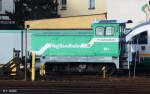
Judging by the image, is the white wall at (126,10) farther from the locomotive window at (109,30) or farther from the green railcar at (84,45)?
the locomotive window at (109,30)

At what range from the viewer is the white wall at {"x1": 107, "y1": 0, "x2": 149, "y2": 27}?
155 ft

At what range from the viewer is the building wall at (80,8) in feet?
186

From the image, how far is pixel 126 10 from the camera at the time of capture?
158 feet

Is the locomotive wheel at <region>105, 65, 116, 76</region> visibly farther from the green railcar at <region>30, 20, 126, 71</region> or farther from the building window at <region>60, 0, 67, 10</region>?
the building window at <region>60, 0, 67, 10</region>

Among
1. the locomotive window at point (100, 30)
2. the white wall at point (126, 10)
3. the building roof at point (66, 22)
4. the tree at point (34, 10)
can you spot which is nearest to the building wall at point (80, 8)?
the tree at point (34, 10)

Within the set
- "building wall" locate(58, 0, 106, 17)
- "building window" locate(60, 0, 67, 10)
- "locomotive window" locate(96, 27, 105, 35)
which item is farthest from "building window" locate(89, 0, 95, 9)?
"locomotive window" locate(96, 27, 105, 35)

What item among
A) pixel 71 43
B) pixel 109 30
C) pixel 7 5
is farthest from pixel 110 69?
pixel 7 5

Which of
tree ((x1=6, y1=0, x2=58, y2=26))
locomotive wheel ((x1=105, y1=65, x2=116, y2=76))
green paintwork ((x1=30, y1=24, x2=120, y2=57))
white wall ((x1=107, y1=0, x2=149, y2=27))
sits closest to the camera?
locomotive wheel ((x1=105, y1=65, x2=116, y2=76))

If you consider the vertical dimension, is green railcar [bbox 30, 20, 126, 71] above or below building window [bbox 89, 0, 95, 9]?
below

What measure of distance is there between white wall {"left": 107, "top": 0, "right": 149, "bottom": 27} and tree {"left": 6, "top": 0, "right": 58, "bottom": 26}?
35.4ft

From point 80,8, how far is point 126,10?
467 inches

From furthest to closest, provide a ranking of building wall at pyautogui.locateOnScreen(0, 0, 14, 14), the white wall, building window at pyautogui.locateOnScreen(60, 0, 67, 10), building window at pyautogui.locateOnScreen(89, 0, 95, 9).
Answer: building wall at pyautogui.locateOnScreen(0, 0, 14, 14) → building window at pyautogui.locateOnScreen(60, 0, 67, 10) → building window at pyautogui.locateOnScreen(89, 0, 95, 9) → the white wall

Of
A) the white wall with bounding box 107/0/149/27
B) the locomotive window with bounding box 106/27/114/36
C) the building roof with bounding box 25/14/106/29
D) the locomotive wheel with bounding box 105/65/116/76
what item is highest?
the white wall with bounding box 107/0/149/27

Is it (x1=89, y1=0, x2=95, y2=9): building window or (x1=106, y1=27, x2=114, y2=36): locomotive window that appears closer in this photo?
(x1=106, y1=27, x2=114, y2=36): locomotive window
